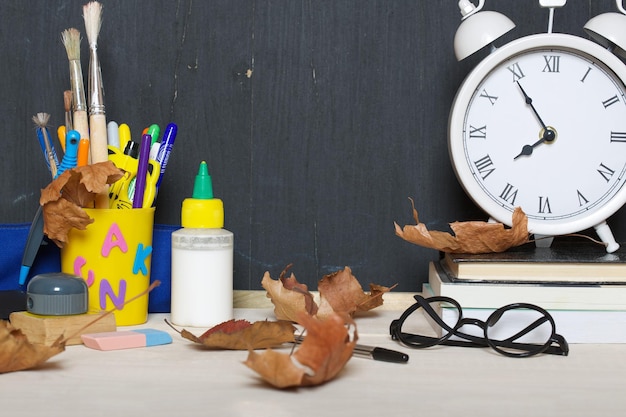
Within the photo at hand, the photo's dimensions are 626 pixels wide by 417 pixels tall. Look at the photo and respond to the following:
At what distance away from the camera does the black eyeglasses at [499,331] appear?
2.30ft

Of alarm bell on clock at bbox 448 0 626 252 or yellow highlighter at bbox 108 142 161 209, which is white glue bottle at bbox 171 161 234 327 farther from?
alarm bell on clock at bbox 448 0 626 252

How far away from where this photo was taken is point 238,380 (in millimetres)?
606

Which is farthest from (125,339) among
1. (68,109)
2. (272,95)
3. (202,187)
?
(272,95)

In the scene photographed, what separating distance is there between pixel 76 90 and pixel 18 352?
328 millimetres

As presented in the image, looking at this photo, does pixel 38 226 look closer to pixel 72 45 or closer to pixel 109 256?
pixel 109 256

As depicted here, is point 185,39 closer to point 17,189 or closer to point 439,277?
point 17,189

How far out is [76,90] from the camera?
832 mm

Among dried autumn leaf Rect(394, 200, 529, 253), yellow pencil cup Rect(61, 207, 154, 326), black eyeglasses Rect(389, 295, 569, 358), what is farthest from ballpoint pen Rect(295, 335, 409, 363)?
yellow pencil cup Rect(61, 207, 154, 326)

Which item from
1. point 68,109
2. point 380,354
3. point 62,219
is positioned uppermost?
point 68,109

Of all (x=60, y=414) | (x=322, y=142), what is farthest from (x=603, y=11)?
(x=60, y=414)

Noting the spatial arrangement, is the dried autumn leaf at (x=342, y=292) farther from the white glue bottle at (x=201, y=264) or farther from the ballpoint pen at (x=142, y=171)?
the ballpoint pen at (x=142, y=171)

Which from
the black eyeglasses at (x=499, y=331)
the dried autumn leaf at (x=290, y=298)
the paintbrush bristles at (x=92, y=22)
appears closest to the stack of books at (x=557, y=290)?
the black eyeglasses at (x=499, y=331)

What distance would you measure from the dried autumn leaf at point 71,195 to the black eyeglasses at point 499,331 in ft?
1.03

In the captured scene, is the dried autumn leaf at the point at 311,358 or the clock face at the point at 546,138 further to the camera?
the clock face at the point at 546,138
